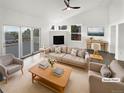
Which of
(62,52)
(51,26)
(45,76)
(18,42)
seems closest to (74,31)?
(51,26)

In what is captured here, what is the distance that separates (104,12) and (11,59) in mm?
7532

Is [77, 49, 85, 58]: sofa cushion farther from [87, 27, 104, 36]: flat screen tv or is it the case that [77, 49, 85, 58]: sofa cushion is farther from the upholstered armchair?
[87, 27, 104, 36]: flat screen tv

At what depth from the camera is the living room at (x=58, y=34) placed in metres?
3.72

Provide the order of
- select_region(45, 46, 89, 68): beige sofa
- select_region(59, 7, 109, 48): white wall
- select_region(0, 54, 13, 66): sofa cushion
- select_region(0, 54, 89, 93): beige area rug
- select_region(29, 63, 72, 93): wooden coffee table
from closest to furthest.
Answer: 1. select_region(29, 63, 72, 93): wooden coffee table
2. select_region(0, 54, 89, 93): beige area rug
3. select_region(0, 54, 13, 66): sofa cushion
4. select_region(45, 46, 89, 68): beige sofa
5. select_region(59, 7, 109, 48): white wall

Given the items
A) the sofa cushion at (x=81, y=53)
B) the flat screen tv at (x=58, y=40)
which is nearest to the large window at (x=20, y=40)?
the flat screen tv at (x=58, y=40)

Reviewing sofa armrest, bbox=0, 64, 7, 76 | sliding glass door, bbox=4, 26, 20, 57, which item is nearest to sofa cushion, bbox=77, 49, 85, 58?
sofa armrest, bbox=0, 64, 7, 76

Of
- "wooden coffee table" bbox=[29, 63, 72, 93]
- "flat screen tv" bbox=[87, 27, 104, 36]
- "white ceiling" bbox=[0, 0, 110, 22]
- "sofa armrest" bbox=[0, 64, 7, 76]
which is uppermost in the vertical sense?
"white ceiling" bbox=[0, 0, 110, 22]

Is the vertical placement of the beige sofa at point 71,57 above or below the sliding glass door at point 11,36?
below

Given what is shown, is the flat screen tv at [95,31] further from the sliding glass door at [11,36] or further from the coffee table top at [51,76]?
the coffee table top at [51,76]

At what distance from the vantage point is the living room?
372 cm

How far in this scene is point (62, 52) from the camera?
19.7 feet

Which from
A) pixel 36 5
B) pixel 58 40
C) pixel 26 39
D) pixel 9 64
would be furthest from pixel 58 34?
pixel 9 64

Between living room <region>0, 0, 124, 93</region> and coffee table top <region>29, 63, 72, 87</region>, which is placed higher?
living room <region>0, 0, 124, 93</region>

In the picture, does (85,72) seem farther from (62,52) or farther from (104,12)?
(104,12)
